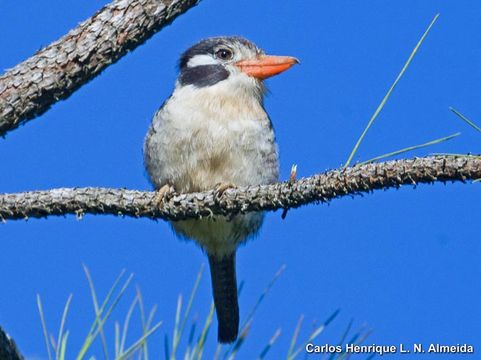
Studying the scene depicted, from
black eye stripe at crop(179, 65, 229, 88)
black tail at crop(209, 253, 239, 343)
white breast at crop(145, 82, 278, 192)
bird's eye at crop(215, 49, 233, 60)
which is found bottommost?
black tail at crop(209, 253, 239, 343)

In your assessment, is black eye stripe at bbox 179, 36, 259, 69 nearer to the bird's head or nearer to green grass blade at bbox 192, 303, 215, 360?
the bird's head

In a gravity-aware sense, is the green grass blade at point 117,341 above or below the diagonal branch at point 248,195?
below

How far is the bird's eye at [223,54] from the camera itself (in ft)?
16.3

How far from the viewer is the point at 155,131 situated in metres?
4.73

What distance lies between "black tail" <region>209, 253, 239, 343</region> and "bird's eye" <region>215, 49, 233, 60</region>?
3.77ft

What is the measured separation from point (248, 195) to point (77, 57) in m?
0.66

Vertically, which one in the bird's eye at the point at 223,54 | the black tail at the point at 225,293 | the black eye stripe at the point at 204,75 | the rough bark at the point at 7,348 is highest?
the bird's eye at the point at 223,54

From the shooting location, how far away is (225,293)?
524cm

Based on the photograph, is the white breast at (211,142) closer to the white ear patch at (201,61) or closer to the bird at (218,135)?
the bird at (218,135)

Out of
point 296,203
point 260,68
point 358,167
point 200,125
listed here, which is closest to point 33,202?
point 296,203

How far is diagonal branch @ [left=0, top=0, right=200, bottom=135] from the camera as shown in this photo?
8.73 feet

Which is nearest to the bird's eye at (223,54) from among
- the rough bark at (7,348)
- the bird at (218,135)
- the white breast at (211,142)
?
the bird at (218,135)

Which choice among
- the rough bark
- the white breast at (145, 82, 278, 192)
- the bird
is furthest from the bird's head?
the rough bark

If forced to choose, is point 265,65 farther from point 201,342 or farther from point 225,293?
point 201,342
